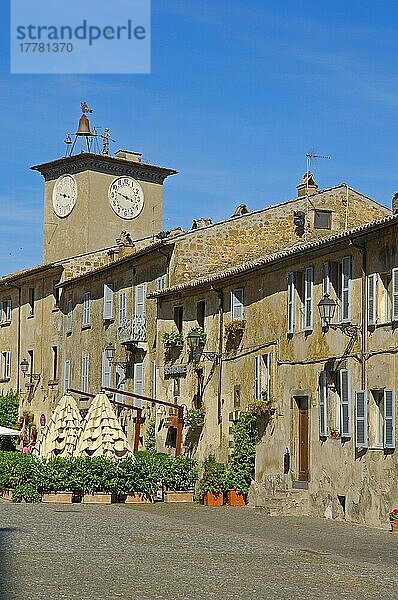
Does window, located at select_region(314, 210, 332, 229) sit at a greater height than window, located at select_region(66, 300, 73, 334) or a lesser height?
greater

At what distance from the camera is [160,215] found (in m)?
57.2

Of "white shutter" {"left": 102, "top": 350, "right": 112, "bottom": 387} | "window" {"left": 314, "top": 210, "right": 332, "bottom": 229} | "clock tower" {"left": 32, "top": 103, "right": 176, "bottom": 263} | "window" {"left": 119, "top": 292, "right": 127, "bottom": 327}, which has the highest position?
"clock tower" {"left": 32, "top": 103, "right": 176, "bottom": 263}

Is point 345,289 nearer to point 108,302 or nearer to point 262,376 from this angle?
point 262,376

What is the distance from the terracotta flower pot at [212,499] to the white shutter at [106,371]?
12038mm

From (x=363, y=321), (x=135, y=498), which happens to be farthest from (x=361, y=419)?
(x=135, y=498)

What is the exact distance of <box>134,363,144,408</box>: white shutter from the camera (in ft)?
125

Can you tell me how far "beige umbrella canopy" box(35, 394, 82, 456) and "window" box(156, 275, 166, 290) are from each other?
6293 mm

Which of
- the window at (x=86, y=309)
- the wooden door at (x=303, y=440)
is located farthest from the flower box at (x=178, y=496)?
the window at (x=86, y=309)

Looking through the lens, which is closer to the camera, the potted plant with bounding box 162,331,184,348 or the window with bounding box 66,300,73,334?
the potted plant with bounding box 162,331,184,348

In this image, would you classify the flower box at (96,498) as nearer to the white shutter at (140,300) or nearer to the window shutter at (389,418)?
the window shutter at (389,418)

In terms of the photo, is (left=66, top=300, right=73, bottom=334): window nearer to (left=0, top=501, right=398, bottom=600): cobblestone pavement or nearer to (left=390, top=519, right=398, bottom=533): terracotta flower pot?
(left=0, top=501, right=398, bottom=600): cobblestone pavement

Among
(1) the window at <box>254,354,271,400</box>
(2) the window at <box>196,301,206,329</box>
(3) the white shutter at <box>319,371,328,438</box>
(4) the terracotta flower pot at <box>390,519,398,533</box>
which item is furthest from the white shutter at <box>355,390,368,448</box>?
(2) the window at <box>196,301,206,329</box>

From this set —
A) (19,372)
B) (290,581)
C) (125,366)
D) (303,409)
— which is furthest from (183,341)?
(290,581)

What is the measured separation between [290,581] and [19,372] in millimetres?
A: 36731
